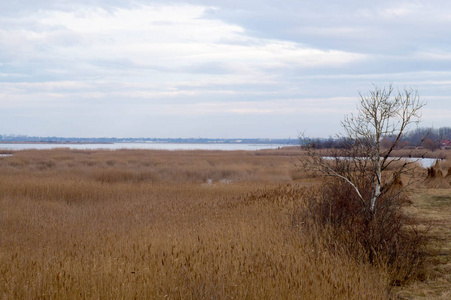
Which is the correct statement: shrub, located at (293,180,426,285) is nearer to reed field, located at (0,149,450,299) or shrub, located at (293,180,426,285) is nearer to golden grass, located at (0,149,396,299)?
reed field, located at (0,149,450,299)

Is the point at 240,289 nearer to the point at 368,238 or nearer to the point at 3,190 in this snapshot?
the point at 368,238

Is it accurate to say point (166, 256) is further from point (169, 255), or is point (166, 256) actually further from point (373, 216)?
point (373, 216)

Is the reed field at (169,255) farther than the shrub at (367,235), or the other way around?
the shrub at (367,235)

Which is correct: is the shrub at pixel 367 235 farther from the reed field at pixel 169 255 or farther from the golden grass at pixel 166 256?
the golden grass at pixel 166 256

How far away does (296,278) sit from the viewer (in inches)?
211

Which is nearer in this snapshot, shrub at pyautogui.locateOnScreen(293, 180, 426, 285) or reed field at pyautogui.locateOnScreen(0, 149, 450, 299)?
reed field at pyautogui.locateOnScreen(0, 149, 450, 299)

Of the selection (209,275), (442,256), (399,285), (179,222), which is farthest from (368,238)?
(179,222)

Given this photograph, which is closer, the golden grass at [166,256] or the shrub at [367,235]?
the golden grass at [166,256]

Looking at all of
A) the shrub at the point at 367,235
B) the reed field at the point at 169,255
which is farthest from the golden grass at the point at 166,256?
the shrub at the point at 367,235

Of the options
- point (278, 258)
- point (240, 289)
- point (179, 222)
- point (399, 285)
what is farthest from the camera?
point (179, 222)

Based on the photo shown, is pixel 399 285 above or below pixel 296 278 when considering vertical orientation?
below

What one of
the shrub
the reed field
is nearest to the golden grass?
the reed field

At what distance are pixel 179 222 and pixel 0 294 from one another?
18.1 ft

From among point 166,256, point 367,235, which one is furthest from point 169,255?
point 367,235
